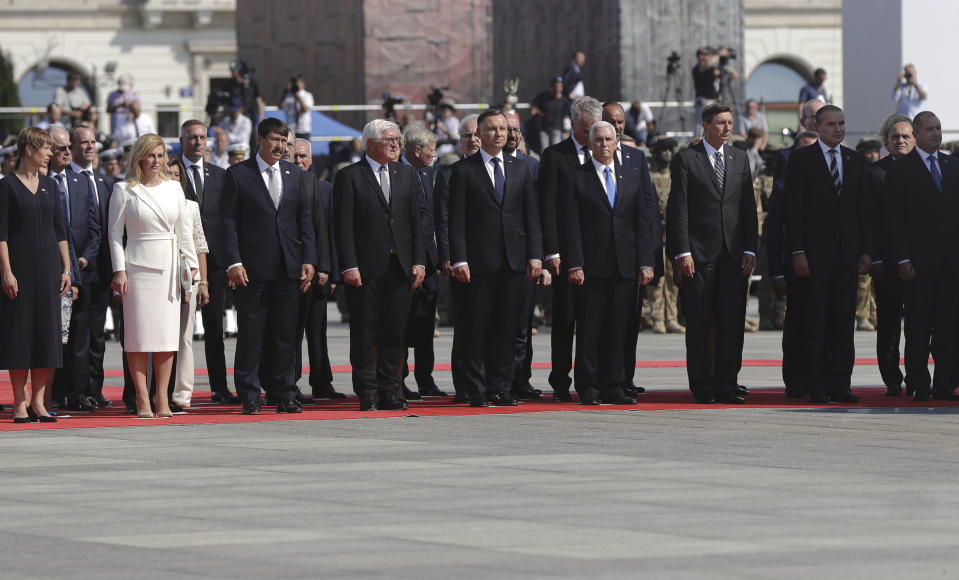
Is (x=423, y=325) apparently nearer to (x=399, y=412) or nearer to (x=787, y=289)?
(x=399, y=412)

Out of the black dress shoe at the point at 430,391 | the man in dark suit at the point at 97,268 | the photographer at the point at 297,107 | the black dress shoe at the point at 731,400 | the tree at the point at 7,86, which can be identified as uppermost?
the tree at the point at 7,86

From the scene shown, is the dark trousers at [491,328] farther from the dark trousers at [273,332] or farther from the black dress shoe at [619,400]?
the dark trousers at [273,332]

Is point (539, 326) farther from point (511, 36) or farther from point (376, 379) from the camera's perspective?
point (511, 36)

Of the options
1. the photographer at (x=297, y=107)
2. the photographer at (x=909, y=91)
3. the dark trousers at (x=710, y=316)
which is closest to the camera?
the dark trousers at (x=710, y=316)

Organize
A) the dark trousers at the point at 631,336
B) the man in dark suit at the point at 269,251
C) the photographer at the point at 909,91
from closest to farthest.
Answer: the man in dark suit at the point at 269,251
the dark trousers at the point at 631,336
the photographer at the point at 909,91

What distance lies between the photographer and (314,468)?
30.4ft

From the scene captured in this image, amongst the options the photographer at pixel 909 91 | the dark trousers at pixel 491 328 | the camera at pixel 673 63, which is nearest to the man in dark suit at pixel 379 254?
the dark trousers at pixel 491 328

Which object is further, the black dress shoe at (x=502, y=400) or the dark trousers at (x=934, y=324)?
the dark trousers at (x=934, y=324)

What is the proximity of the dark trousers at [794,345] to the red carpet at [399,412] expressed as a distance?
14 cm

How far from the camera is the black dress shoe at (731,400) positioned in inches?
494

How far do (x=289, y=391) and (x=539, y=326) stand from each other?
9058 millimetres

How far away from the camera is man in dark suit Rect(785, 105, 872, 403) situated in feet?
41.6

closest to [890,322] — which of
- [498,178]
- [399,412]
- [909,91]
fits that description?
[498,178]

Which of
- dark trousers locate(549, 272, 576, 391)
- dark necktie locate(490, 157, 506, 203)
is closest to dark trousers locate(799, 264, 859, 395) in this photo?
dark trousers locate(549, 272, 576, 391)
